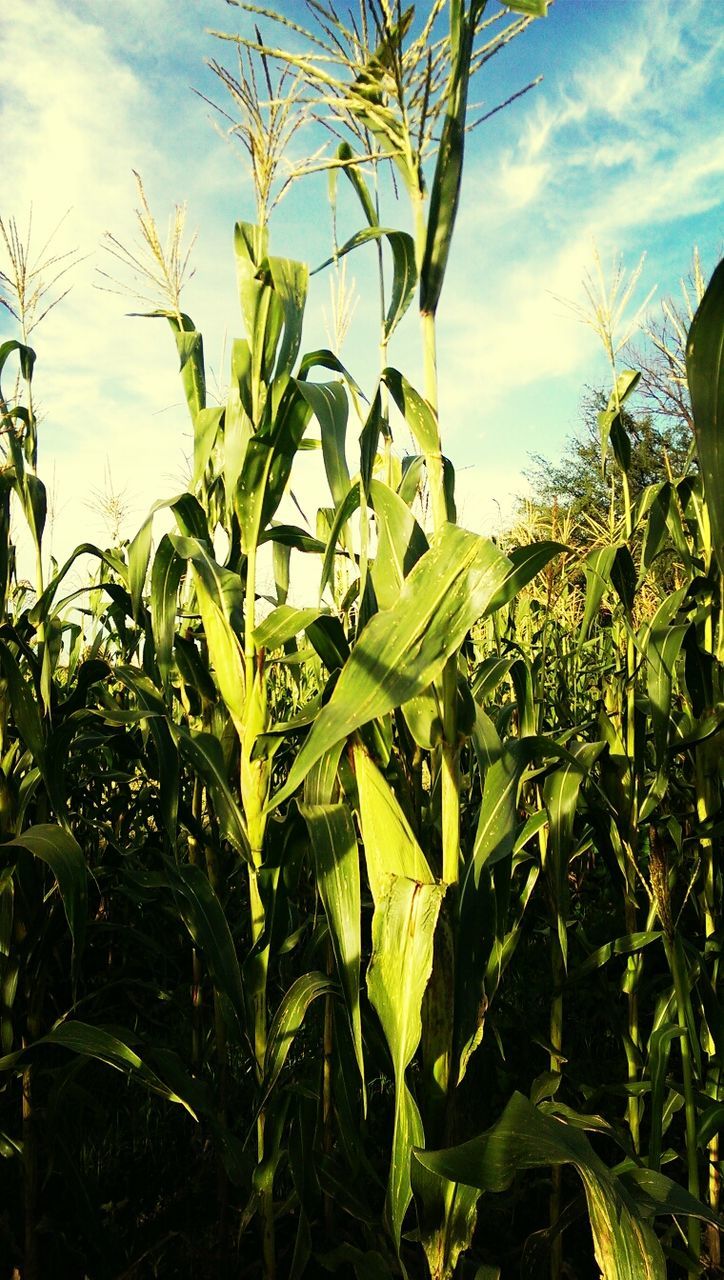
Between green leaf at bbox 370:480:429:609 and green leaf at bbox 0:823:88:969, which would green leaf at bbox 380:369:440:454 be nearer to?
green leaf at bbox 370:480:429:609

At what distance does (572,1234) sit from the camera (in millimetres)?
1807

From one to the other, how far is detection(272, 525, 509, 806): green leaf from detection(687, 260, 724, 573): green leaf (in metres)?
0.46

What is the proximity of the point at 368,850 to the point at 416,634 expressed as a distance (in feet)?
1.17

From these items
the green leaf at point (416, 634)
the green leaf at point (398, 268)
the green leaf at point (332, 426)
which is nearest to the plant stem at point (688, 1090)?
the green leaf at point (416, 634)

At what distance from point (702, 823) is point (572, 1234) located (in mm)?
982

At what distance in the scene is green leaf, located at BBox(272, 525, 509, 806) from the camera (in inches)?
39.9

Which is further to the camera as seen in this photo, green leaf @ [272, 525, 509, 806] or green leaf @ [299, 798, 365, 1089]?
green leaf @ [299, 798, 365, 1089]

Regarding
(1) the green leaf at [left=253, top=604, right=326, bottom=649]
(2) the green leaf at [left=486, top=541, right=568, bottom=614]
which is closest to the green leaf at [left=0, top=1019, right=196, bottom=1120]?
(1) the green leaf at [left=253, top=604, right=326, bottom=649]

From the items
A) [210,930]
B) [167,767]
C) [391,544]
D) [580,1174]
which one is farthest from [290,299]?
[580,1174]

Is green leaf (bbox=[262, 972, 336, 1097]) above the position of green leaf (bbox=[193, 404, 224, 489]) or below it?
below

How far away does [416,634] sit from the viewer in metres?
1.06

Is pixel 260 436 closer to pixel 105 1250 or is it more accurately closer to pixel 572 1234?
pixel 105 1250

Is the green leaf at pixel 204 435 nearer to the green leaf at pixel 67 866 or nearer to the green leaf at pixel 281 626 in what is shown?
the green leaf at pixel 281 626

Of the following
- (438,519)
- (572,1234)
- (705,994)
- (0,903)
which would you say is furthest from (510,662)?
(572,1234)
